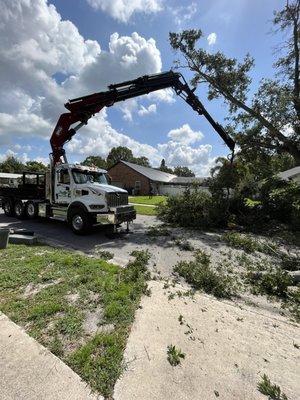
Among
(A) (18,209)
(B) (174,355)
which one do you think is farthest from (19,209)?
(B) (174,355)

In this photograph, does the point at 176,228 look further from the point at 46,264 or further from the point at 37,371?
the point at 37,371

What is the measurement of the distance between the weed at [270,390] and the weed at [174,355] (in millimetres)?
939

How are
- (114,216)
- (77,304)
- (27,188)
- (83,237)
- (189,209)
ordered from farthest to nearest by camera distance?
1. (27,188)
2. (189,209)
3. (83,237)
4. (114,216)
5. (77,304)

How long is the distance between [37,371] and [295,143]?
18344mm

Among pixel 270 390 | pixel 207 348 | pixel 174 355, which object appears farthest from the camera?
pixel 207 348

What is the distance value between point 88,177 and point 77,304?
302 inches

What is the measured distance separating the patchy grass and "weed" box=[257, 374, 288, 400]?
2.58 meters

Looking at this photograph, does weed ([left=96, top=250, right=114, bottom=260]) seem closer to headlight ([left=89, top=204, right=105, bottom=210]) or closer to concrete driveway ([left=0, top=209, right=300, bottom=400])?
concrete driveway ([left=0, top=209, right=300, bottom=400])

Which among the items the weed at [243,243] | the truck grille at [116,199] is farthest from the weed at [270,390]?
the truck grille at [116,199]

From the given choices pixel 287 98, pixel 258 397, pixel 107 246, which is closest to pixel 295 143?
pixel 287 98

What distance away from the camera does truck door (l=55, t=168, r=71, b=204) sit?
11.6m

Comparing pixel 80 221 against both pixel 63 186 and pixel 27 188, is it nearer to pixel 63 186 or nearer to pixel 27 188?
pixel 63 186

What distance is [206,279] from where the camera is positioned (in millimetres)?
6281

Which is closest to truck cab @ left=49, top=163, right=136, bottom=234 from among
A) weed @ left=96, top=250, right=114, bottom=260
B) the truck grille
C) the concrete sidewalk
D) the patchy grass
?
the truck grille
